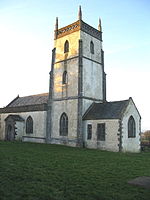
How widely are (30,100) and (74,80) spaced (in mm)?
13423

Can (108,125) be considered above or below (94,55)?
below

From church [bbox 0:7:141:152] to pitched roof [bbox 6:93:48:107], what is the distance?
2.22 metres

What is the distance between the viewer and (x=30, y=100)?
3753 cm

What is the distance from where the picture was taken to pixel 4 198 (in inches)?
240

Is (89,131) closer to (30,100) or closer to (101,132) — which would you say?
(101,132)

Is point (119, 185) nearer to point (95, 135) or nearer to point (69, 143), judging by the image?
point (95, 135)

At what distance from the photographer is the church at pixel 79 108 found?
23359 mm

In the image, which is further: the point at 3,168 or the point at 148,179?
the point at 3,168

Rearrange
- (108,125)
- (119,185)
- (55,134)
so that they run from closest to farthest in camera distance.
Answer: (119,185) < (108,125) < (55,134)

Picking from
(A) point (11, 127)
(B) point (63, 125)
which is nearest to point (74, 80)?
(B) point (63, 125)

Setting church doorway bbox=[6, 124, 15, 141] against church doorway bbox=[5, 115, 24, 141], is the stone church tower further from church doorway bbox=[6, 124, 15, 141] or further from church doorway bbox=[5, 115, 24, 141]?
church doorway bbox=[6, 124, 15, 141]

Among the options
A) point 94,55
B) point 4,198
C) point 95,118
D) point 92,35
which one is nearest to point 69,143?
point 95,118

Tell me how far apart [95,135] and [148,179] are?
15484 millimetres

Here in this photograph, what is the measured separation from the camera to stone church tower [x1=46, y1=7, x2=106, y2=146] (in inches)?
1040
